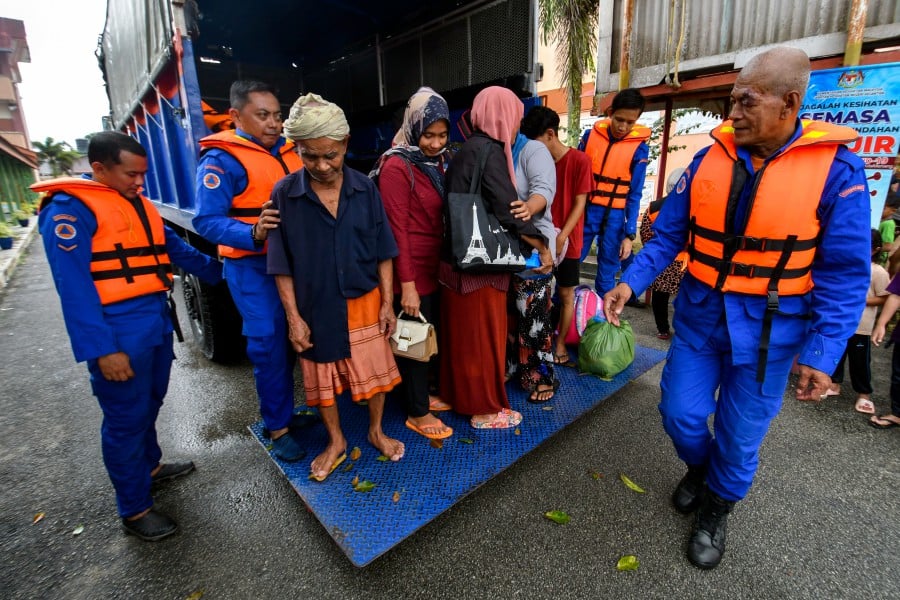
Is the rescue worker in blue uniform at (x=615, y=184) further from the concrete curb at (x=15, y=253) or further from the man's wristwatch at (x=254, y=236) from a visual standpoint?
the concrete curb at (x=15, y=253)

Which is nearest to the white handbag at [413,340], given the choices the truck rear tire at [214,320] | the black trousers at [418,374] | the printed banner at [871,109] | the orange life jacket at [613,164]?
the black trousers at [418,374]

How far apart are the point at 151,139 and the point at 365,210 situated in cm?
405

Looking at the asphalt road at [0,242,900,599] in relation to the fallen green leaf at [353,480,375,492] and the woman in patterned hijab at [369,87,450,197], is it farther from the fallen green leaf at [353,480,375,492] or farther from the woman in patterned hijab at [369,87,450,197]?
the woman in patterned hijab at [369,87,450,197]

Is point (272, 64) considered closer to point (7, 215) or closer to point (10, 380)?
point (10, 380)

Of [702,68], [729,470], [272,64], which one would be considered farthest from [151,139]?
[702,68]

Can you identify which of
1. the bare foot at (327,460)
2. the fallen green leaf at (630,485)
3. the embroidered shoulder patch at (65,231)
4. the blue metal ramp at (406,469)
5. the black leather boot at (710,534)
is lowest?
the fallen green leaf at (630,485)

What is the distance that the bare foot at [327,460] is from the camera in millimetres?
2258

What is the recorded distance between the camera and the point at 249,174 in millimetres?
2270

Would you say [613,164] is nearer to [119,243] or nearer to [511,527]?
[511,527]

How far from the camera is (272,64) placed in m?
6.59

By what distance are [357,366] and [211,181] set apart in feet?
3.83

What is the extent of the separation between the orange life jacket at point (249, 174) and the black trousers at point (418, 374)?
0.89 m

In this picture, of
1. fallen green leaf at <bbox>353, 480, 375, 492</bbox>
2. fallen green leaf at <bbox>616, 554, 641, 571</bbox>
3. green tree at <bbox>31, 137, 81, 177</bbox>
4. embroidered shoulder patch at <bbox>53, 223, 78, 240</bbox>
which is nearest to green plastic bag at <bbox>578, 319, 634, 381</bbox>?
fallen green leaf at <bbox>616, 554, 641, 571</bbox>

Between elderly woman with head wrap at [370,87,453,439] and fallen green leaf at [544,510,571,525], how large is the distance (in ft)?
3.26
